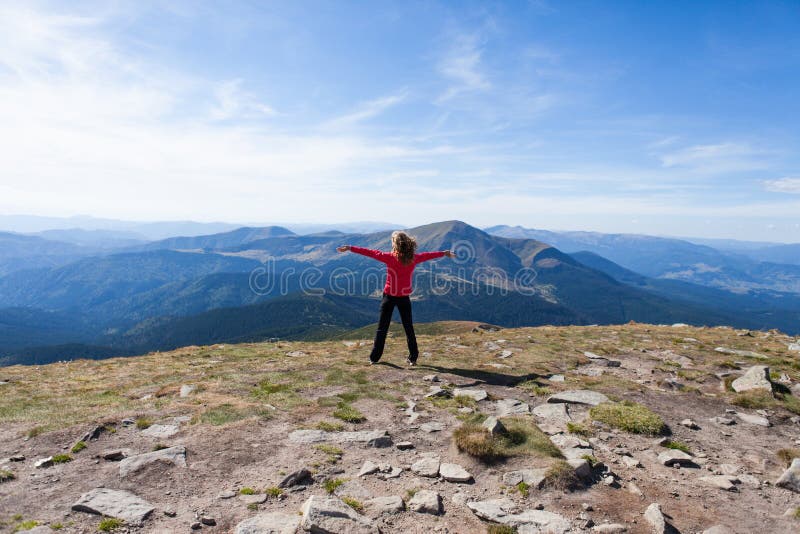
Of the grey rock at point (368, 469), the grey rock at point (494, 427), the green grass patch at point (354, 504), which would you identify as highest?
the grey rock at point (494, 427)

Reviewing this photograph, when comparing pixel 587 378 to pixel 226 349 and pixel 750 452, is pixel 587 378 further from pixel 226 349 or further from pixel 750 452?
pixel 226 349

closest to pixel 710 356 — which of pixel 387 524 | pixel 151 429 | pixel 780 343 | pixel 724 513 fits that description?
pixel 780 343

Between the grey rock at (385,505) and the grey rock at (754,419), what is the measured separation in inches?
441

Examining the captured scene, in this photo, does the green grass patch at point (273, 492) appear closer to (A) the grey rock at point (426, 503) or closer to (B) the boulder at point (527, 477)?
(A) the grey rock at point (426, 503)

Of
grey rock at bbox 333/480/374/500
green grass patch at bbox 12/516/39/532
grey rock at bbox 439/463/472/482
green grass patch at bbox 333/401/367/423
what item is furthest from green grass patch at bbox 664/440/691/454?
green grass patch at bbox 12/516/39/532

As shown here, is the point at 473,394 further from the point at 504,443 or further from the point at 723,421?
the point at 723,421

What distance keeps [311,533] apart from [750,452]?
10631 mm

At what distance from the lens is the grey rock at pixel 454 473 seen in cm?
802

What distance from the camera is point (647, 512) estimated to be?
22.5 feet

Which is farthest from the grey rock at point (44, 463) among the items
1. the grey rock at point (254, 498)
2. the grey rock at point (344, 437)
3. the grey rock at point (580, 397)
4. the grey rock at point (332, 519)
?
the grey rock at point (580, 397)

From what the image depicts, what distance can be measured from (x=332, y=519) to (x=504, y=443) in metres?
4.50

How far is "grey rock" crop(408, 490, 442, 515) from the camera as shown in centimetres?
693

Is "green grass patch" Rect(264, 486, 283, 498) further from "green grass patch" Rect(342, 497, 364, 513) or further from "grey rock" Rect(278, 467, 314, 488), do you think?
"green grass patch" Rect(342, 497, 364, 513)

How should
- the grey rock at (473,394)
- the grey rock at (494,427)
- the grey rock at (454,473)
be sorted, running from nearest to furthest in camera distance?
the grey rock at (454,473), the grey rock at (494,427), the grey rock at (473,394)
